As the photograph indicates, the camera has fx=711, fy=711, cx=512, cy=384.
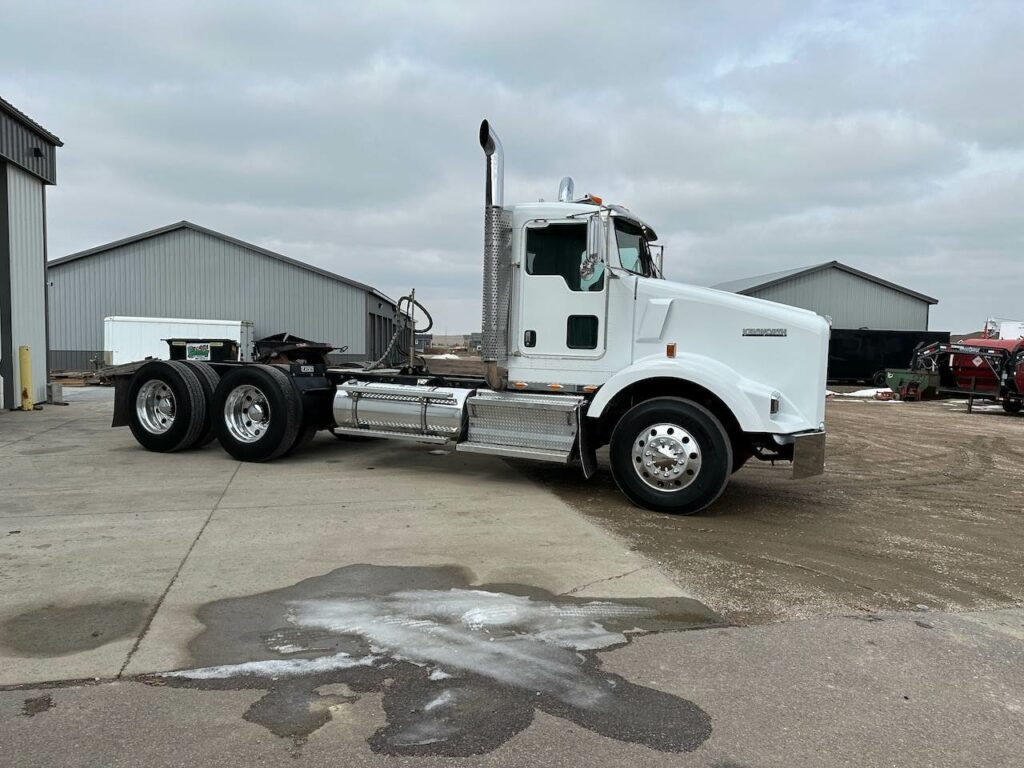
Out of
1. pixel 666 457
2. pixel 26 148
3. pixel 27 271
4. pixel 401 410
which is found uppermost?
pixel 26 148

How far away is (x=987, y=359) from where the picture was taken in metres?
19.9

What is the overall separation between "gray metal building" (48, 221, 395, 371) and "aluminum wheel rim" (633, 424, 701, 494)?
23603 millimetres

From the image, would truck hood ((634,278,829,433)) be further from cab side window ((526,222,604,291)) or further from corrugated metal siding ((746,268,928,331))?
corrugated metal siding ((746,268,928,331))

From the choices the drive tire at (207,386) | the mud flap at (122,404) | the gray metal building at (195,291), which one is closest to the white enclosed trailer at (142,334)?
the gray metal building at (195,291)

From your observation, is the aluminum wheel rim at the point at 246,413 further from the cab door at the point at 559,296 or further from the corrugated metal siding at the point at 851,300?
the corrugated metal siding at the point at 851,300

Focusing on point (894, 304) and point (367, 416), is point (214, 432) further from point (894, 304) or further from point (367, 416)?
point (894, 304)

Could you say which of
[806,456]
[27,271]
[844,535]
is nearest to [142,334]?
[27,271]

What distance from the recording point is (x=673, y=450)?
6.52 meters

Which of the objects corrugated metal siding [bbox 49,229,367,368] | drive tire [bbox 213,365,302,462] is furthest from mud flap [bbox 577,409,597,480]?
corrugated metal siding [bbox 49,229,367,368]

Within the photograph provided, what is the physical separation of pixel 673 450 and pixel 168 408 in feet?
22.5

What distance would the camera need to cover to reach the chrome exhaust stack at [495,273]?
7289 millimetres

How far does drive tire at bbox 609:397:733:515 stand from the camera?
6375mm

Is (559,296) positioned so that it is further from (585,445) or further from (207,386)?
(207,386)

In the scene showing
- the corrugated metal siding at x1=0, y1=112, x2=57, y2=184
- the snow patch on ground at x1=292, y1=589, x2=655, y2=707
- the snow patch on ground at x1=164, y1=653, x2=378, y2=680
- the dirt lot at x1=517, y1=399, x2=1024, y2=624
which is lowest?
the snow patch on ground at x1=164, y1=653, x2=378, y2=680
